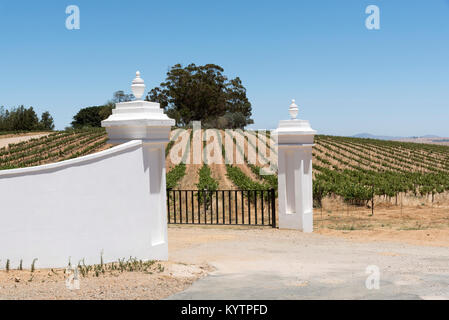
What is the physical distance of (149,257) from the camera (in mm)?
7312

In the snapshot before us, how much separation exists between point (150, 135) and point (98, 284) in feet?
8.08

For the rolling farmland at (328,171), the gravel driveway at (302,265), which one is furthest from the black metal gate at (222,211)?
the rolling farmland at (328,171)

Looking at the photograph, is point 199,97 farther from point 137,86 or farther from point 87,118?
point 137,86

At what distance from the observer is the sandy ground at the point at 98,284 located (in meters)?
5.11

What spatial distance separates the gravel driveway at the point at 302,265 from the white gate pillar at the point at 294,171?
17.8 inches

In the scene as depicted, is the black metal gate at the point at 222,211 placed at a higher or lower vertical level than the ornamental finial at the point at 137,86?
lower

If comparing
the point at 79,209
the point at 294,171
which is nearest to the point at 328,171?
the point at 294,171

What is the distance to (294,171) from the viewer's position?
1148cm

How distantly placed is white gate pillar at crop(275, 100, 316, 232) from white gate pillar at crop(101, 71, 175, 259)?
4449 mm

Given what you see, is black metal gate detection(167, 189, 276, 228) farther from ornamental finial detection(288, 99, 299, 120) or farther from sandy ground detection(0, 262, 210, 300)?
sandy ground detection(0, 262, 210, 300)

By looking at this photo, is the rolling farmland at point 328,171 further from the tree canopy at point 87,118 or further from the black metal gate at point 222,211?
the tree canopy at point 87,118

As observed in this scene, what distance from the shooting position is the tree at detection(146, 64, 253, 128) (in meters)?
76.0
